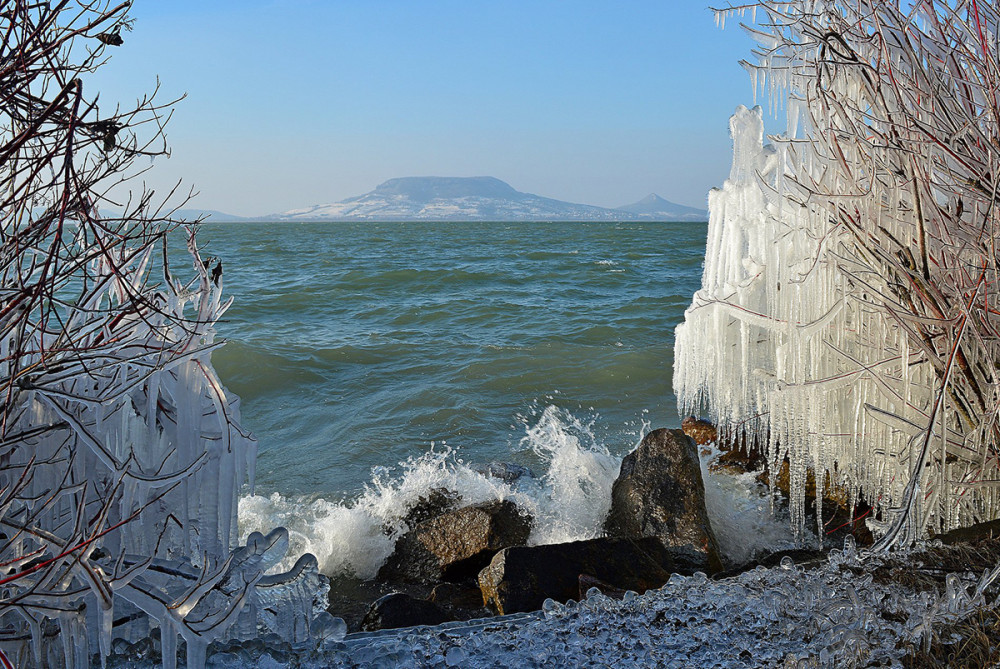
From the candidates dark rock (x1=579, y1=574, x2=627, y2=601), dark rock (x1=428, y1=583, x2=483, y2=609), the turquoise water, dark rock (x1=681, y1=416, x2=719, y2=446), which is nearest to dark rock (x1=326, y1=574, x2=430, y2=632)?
dark rock (x1=428, y1=583, x2=483, y2=609)

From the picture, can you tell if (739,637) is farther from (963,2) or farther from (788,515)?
(963,2)

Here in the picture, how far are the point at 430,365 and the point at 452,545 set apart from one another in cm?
693

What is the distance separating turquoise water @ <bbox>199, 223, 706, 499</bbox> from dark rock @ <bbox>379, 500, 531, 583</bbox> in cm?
185

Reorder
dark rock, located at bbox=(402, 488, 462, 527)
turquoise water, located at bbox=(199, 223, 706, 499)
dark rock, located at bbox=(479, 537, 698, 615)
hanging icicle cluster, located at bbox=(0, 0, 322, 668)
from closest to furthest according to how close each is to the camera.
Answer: hanging icicle cluster, located at bbox=(0, 0, 322, 668) < dark rock, located at bbox=(479, 537, 698, 615) < dark rock, located at bbox=(402, 488, 462, 527) < turquoise water, located at bbox=(199, 223, 706, 499)

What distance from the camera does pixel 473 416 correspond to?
911 cm

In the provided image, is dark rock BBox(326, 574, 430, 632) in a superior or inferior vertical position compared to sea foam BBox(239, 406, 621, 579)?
inferior

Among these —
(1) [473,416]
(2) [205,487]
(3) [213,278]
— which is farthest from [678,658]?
(1) [473,416]

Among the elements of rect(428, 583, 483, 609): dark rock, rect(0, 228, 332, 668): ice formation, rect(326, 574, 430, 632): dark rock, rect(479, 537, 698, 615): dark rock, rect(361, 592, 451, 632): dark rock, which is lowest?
rect(326, 574, 430, 632): dark rock

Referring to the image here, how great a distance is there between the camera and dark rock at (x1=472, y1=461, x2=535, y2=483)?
6.69m

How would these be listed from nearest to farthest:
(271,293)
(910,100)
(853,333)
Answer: (910,100), (853,333), (271,293)

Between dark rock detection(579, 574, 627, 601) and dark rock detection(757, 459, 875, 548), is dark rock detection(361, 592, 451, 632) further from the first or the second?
dark rock detection(757, 459, 875, 548)

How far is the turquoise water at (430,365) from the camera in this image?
8148 millimetres

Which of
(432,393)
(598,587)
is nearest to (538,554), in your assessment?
(598,587)

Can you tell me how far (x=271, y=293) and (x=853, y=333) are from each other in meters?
17.2
